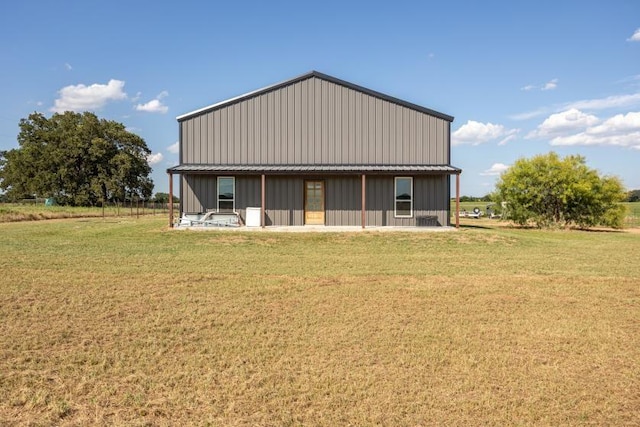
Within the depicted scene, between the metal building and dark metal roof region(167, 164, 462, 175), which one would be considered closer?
dark metal roof region(167, 164, 462, 175)

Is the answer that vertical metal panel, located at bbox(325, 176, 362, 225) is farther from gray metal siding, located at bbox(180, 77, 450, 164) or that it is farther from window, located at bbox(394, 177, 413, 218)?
window, located at bbox(394, 177, 413, 218)

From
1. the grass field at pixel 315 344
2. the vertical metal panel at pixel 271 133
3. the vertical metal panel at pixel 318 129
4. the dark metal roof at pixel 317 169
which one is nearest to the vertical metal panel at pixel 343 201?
the dark metal roof at pixel 317 169

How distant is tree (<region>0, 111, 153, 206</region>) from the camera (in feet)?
169

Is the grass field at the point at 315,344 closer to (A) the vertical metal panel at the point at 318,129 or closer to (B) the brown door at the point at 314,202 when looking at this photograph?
(B) the brown door at the point at 314,202

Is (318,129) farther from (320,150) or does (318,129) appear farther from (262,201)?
(262,201)

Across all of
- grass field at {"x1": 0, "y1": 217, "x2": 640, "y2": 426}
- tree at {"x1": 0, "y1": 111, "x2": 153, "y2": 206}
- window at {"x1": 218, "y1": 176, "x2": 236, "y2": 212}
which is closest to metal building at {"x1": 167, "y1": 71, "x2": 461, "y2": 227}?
window at {"x1": 218, "y1": 176, "x2": 236, "y2": 212}

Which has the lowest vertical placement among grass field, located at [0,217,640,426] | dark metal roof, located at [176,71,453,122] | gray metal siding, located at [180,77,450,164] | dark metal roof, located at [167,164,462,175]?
grass field, located at [0,217,640,426]

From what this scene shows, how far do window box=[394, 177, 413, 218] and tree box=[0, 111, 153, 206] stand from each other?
3823cm

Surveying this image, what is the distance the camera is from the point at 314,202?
2167 cm

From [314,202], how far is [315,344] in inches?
627

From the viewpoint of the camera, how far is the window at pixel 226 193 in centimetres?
2141

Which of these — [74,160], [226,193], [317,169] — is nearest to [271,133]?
[317,169]

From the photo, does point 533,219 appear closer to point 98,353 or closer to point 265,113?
point 265,113

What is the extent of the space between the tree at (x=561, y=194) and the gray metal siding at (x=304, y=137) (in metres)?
7.65
